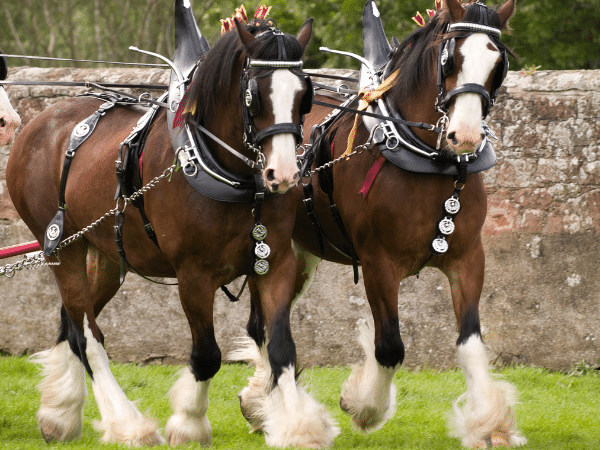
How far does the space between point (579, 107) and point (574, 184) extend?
1.77ft

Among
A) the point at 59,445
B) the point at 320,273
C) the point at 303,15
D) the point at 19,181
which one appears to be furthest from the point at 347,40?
the point at 59,445

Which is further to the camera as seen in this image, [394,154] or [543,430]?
[543,430]

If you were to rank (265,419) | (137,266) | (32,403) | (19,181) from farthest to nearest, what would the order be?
(32,403), (19,181), (137,266), (265,419)

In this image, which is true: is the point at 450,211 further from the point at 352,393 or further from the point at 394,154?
the point at 352,393

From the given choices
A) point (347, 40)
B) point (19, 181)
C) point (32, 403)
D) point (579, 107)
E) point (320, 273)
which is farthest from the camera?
point (347, 40)

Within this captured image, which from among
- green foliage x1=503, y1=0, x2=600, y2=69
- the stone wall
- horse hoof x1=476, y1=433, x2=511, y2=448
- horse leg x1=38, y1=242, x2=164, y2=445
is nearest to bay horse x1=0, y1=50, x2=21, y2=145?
horse leg x1=38, y1=242, x2=164, y2=445

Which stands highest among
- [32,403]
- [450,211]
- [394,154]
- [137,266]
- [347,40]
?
[347,40]

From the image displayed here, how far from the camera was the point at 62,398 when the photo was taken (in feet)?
16.0

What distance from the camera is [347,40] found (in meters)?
10.9

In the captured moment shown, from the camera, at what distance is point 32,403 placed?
18.9ft

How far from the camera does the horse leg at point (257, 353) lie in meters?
4.95

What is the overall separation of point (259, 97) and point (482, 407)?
1.80 m

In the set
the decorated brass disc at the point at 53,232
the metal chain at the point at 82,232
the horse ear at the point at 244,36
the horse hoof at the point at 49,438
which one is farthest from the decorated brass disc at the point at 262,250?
the horse hoof at the point at 49,438

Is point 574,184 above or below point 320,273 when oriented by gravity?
above
